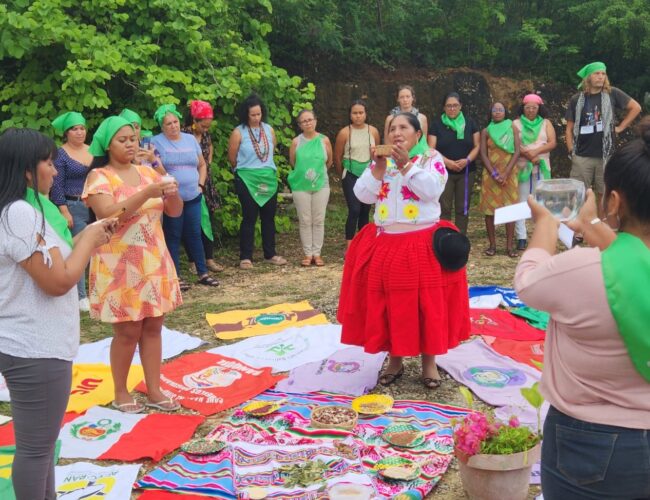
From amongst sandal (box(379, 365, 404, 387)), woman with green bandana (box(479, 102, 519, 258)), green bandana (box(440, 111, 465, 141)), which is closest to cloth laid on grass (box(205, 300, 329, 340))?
sandal (box(379, 365, 404, 387))

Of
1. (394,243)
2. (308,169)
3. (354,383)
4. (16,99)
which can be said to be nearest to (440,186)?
(394,243)

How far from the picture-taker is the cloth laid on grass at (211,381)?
422cm

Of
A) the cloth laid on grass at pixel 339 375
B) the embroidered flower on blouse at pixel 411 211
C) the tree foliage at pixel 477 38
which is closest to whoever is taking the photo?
the embroidered flower on blouse at pixel 411 211

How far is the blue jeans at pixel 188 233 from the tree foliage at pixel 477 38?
4.88m

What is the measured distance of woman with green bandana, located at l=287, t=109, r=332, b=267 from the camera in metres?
7.50

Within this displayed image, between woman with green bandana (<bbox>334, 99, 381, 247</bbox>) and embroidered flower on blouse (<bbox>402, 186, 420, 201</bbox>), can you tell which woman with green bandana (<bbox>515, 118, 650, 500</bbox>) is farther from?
woman with green bandana (<bbox>334, 99, 381, 247</bbox>)

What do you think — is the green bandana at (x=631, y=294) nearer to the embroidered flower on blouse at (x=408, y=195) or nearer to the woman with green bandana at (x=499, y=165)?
the embroidered flower on blouse at (x=408, y=195)

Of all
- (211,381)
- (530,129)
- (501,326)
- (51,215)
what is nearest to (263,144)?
(530,129)

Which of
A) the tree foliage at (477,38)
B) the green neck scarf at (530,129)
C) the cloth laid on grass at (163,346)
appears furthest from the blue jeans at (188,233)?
the tree foliage at (477,38)

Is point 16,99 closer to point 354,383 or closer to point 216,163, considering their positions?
point 216,163

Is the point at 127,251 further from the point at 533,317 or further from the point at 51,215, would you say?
the point at 533,317

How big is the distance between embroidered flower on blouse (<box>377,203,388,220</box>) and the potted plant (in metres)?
1.47

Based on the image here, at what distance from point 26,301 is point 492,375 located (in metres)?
2.95

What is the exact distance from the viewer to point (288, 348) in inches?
201
